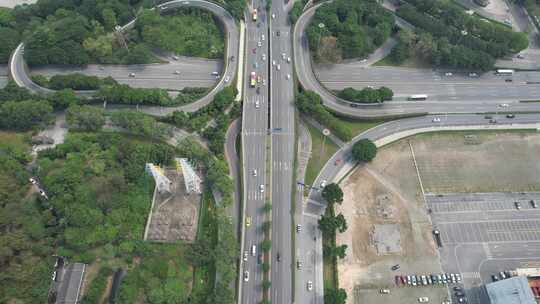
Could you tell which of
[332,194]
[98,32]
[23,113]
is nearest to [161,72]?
[98,32]

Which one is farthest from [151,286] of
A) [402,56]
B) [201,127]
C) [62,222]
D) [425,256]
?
[402,56]

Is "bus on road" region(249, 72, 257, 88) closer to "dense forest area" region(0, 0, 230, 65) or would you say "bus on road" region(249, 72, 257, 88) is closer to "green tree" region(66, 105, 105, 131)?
"dense forest area" region(0, 0, 230, 65)

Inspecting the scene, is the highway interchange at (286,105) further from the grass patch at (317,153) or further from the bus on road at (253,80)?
the grass patch at (317,153)

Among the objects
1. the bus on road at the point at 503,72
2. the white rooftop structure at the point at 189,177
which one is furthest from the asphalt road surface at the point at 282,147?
the bus on road at the point at 503,72

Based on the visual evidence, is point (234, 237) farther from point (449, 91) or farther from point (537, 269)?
point (449, 91)

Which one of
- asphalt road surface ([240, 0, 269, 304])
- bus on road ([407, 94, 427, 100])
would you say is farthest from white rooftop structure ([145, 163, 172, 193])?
bus on road ([407, 94, 427, 100])

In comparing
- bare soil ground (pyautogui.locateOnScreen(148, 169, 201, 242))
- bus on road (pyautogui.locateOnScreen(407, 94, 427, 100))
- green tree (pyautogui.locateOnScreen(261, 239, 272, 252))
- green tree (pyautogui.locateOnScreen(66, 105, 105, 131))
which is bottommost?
green tree (pyautogui.locateOnScreen(261, 239, 272, 252))
